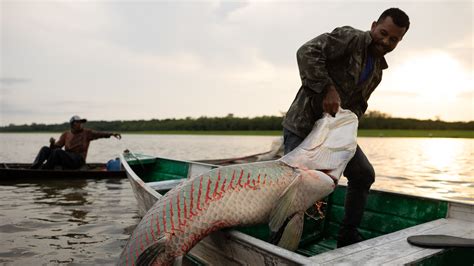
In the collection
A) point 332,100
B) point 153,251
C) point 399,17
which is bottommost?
point 153,251

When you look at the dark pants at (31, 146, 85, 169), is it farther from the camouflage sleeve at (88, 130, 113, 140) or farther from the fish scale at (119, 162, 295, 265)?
the fish scale at (119, 162, 295, 265)

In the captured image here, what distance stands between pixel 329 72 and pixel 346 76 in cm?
15

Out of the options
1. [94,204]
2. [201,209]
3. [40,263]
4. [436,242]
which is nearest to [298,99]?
[201,209]

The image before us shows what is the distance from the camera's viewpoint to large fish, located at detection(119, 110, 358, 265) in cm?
283

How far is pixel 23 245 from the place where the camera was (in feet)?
17.2

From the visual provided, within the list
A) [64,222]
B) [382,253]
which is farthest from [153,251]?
[64,222]

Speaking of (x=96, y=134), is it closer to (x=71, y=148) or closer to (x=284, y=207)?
(x=71, y=148)

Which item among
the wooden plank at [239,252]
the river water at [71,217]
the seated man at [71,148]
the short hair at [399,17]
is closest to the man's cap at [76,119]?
the seated man at [71,148]

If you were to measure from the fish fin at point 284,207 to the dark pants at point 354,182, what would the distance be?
62 cm

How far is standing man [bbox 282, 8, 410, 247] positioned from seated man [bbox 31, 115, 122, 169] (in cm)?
838

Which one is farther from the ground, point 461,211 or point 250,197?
point 250,197

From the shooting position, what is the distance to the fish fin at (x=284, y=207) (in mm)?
3014

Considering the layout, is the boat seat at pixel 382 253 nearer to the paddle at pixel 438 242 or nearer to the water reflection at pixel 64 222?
the paddle at pixel 438 242

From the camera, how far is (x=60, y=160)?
1113cm
